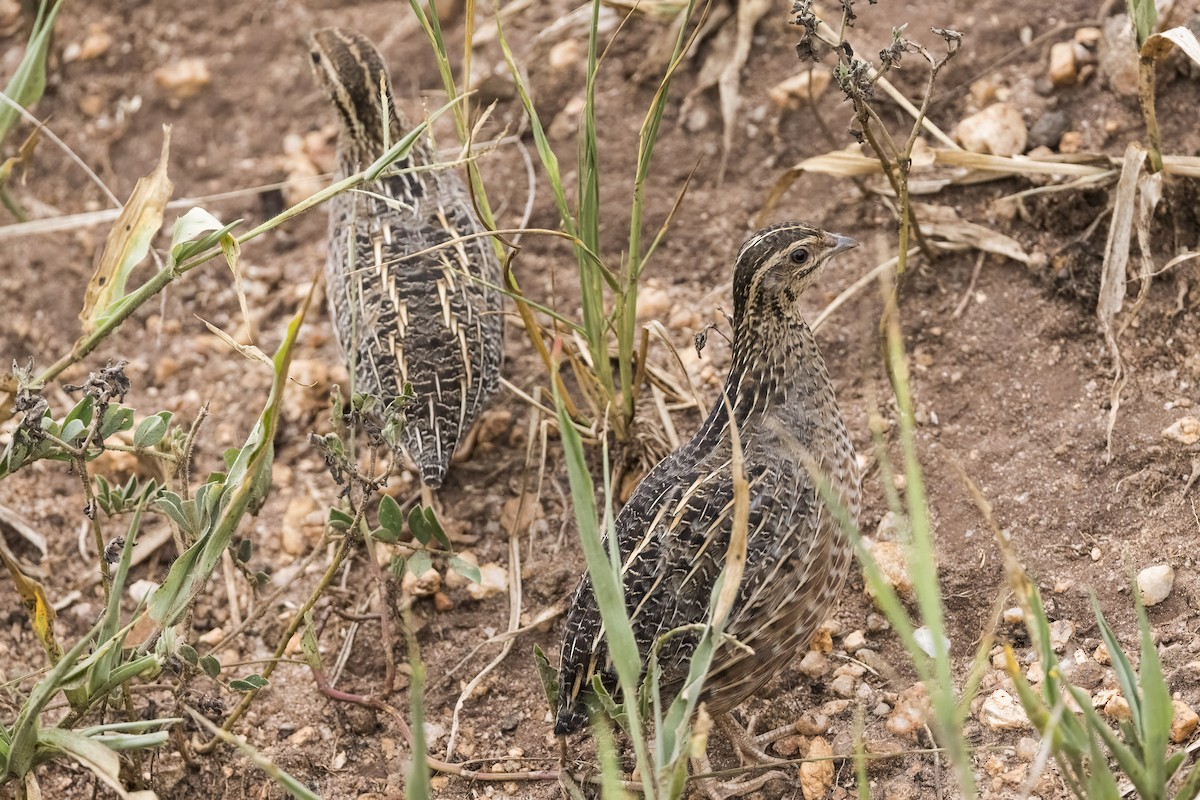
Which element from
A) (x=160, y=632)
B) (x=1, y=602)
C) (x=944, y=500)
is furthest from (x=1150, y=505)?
(x=1, y=602)

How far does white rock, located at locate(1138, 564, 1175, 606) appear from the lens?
13.8 feet

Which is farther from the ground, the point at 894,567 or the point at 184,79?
the point at 184,79

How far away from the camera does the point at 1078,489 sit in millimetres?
4688

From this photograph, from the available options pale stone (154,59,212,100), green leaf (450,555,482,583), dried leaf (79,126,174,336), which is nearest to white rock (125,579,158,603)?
green leaf (450,555,482,583)

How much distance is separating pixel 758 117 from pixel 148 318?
10.3 feet

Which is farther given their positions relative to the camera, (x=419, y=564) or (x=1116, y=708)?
(x=419, y=564)

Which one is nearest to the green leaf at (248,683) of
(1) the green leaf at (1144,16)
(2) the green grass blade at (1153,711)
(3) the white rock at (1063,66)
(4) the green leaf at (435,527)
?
(4) the green leaf at (435,527)

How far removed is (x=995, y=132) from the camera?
5590 mm

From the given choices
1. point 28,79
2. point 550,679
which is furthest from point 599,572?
point 28,79

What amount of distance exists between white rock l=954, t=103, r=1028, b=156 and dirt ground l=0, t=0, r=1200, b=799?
0.51 feet

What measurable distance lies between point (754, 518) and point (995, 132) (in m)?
2.45

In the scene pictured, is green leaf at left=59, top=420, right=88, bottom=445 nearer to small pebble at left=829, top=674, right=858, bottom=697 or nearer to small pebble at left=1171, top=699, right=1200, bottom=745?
small pebble at left=829, top=674, right=858, bottom=697

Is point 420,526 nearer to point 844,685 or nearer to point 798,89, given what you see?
point 844,685

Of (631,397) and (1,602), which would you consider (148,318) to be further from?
(631,397)
